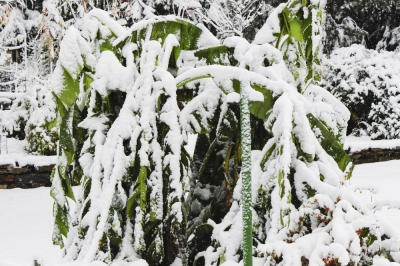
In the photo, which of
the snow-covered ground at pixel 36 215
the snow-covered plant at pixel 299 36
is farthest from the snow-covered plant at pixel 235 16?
the snow-covered plant at pixel 299 36

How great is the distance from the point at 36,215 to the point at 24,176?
1306mm

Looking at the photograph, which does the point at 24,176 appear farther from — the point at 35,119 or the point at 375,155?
the point at 375,155

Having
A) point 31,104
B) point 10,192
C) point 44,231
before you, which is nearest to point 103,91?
point 44,231

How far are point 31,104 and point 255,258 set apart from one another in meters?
6.63

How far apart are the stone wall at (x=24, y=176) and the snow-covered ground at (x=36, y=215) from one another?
0.45 feet

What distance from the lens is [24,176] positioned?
611cm

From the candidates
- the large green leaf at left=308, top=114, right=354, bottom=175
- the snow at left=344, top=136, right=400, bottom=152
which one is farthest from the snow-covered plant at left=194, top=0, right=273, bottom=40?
the large green leaf at left=308, top=114, right=354, bottom=175

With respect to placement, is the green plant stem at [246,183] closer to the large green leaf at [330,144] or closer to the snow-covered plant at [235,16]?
the large green leaf at [330,144]

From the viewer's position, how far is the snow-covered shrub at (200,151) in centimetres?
84

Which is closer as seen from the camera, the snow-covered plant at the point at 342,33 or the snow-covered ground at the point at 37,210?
the snow-covered ground at the point at 37,210

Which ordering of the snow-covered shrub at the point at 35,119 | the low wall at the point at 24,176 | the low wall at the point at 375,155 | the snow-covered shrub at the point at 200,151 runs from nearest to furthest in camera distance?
1. the snow-covered shrub at the point at 200,151
2. the low wall at the point at 24,176
3. the snow-covered shrub at the point at 35,119
4. the low wall at the point at 375,155

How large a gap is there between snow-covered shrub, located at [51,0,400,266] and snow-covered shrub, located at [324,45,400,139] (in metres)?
7.41

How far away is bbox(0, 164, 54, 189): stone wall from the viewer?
6.04 m

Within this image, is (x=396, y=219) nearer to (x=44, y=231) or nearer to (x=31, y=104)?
(x=44, y=231)
